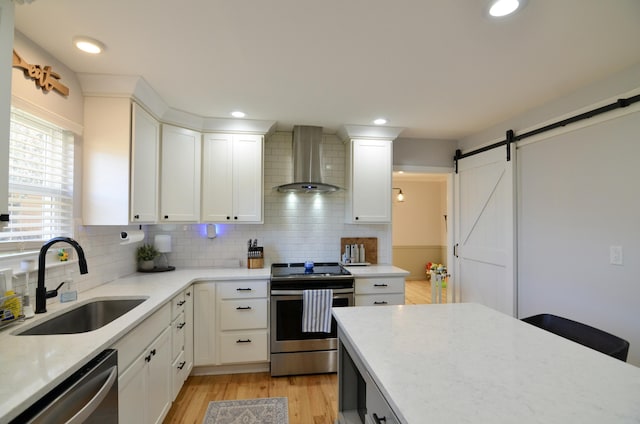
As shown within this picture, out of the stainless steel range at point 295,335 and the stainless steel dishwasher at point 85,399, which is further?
the stainless steel range at point 295,335

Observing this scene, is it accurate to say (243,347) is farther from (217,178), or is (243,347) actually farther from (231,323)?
(217,178)

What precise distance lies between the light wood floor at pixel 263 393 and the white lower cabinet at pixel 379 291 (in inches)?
30.6

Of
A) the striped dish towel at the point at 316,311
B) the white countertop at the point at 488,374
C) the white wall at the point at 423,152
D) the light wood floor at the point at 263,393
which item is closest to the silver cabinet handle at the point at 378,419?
the white countertop at the point at 488,374

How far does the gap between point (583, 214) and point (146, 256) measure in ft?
12.5

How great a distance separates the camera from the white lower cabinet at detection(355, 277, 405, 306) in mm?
2941

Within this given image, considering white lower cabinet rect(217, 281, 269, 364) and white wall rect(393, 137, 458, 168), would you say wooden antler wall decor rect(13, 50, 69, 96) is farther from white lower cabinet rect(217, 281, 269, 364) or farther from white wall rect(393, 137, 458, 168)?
white wall rect(393, 137, 458, 168)

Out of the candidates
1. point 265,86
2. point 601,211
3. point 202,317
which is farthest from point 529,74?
point 202,317

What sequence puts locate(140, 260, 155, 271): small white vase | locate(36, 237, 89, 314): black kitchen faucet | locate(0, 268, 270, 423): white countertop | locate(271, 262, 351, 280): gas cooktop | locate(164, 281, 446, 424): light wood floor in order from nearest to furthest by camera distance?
1. locate(0, 268, 270, 423): white countertop
2. locate(36, 237, 89, 314): black kitchen faucet
3. locate(164, 281, 446, 424): light wood floor
4. locate(271, 262, 351, 280): gas cooktop
5. locate(140, 260, 155, 271): small white vase

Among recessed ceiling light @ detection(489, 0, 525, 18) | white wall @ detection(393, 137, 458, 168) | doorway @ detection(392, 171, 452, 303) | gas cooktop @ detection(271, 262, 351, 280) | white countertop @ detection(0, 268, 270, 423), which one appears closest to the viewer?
white countertop @ detection(0, 268, 270, 423)

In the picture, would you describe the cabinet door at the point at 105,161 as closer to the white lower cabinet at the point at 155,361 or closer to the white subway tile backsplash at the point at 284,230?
the white lower cabinet at the point at 155,361

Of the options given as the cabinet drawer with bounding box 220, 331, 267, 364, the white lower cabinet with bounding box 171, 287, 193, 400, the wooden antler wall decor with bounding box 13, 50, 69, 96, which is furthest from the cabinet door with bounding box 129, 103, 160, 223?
the cabinet drawer with bounding box 220, 331, 267, 364

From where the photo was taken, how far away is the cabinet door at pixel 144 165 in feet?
7.24

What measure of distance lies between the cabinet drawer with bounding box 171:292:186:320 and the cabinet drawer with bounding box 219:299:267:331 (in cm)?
39

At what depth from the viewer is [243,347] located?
2.77m
